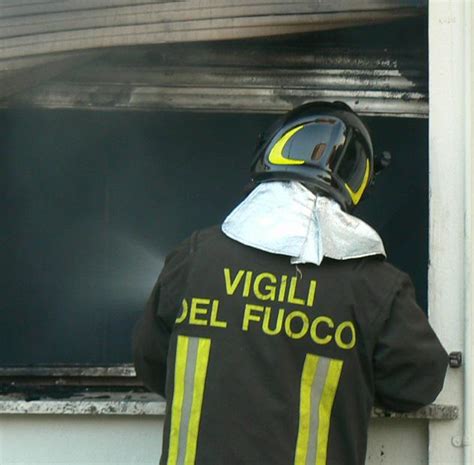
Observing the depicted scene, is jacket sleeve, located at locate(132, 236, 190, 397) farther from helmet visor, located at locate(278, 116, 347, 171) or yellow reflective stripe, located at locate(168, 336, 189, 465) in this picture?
helmet visor, located at locate(278, 116, 347, 171)

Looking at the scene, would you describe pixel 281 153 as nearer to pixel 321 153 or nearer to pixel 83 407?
pixel 321 153

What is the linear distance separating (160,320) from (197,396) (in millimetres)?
234

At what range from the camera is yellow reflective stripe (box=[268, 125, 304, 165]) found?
2428mm

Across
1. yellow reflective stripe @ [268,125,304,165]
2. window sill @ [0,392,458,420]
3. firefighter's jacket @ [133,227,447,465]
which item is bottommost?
window sill @ [0,392,458,420]

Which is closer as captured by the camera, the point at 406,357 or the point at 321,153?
the point at 406,357

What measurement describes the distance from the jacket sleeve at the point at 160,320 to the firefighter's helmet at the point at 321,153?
279 millimetres

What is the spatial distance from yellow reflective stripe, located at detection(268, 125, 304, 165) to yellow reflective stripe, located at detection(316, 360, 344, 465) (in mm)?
471

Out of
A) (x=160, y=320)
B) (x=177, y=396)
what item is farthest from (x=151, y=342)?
(x=177, y=396)

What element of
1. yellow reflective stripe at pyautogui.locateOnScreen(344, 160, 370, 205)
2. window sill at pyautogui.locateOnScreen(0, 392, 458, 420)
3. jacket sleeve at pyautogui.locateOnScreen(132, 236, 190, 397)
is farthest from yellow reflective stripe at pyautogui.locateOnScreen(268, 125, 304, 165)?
window sill at pyautogui.locateOnScreen(0, 392, 458, 420)

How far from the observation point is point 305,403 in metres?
2.30

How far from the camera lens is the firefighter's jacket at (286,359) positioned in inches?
90.0

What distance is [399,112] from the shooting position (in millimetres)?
3174

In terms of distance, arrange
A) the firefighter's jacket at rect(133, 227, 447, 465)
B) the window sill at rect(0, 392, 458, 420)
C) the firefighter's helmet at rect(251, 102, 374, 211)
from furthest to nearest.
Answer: the window sill at rect(0, 392, 458, 420) < the firefighter's helmet at rect(251, 102, 374, 211) < the firefighter's jacket at rect(133, 227, 447, 465)

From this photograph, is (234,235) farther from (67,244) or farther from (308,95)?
(67,244)
